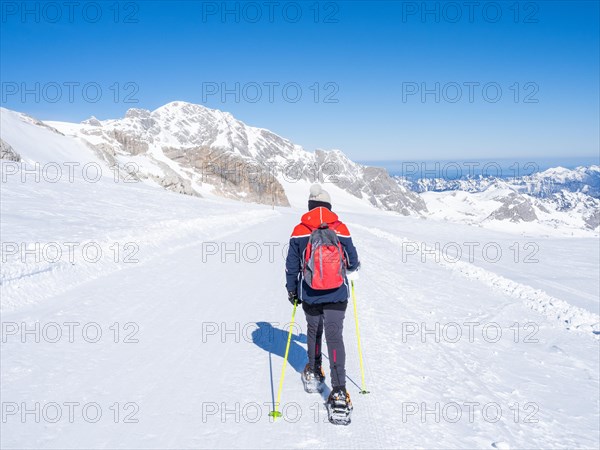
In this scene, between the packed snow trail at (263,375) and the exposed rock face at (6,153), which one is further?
the exposed rock face at (6,153)

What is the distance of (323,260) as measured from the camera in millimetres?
5004

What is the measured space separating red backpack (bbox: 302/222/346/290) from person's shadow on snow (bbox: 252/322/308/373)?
80.7 inches

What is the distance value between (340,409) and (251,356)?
2.25 m

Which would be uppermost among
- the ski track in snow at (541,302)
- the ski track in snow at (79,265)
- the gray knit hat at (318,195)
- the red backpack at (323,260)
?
the gray knit hat at (318,195)

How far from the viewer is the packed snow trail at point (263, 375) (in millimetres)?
4691

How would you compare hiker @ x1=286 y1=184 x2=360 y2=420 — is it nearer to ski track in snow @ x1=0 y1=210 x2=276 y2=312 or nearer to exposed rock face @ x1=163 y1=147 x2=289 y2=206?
ski track in snow @ x1=0 y1=210 x2=276 y2=312

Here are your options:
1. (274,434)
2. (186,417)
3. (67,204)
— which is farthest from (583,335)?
(67,204)

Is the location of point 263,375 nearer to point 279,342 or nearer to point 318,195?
point 279,342

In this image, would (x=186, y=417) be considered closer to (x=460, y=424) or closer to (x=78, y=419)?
(x=78, y=419)
